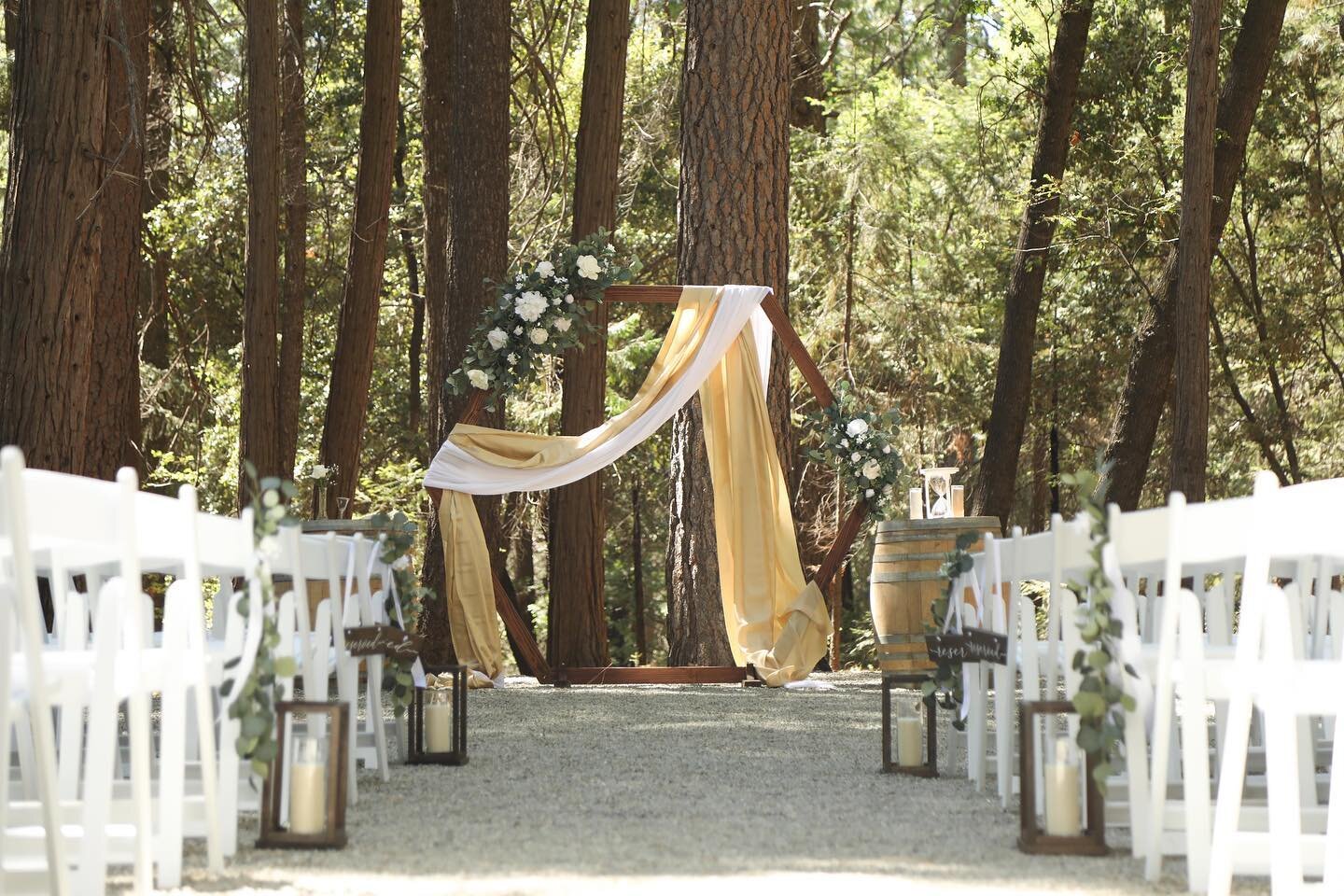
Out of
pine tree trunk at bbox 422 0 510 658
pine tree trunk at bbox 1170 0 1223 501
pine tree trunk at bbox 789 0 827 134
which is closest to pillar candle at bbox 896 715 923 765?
pine tree trunk at bbox 1170 0 1223 501

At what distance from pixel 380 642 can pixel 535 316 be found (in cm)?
401

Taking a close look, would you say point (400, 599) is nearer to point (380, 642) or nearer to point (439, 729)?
point (439, 729)

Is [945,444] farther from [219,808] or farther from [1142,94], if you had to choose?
[219,808]

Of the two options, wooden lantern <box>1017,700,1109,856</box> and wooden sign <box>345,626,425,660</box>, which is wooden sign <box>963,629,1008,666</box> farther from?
wooden sign <box>345,626,425,660</box>

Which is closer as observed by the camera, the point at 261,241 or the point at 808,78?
the point at 261,241

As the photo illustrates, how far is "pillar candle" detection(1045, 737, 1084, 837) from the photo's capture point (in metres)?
3.51

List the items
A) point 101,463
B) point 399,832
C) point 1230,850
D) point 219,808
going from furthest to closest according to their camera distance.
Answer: point 101,463 → point 399,832 → point 219,808 → point 1230,850

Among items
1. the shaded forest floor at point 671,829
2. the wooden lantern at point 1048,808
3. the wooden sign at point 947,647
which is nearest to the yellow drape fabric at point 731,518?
the shaded forest floor at point 671,829

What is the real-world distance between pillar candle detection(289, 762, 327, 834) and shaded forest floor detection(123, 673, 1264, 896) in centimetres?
9

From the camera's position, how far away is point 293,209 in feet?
42.9

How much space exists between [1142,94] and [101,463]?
31.7ft

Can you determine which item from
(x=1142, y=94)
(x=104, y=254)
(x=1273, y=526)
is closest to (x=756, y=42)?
(x=104, y=254)

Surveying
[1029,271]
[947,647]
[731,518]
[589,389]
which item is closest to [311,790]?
[947,647]

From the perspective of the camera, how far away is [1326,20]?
1416cm
